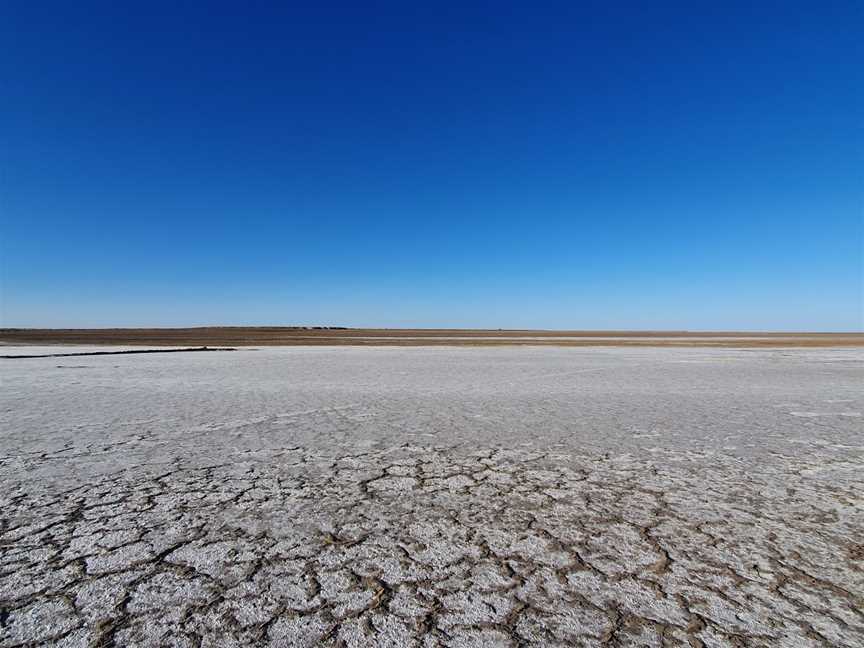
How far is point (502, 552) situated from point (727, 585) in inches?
42.5

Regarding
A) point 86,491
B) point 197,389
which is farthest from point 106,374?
point 86,491

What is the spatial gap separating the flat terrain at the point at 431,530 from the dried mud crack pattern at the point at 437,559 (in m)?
0.01

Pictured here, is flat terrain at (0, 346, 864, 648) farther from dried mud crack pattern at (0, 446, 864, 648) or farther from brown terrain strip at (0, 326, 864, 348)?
brown terrain strip at (0, 326, 864, 348)

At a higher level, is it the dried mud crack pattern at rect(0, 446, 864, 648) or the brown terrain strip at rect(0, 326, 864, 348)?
the brown terrain strip at rect(0, 326, 864, 348)

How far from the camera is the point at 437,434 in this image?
5488 millimetres

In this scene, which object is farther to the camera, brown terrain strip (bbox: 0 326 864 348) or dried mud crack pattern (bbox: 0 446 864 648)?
brown terrain strip (bbox: 0 326 864 348)

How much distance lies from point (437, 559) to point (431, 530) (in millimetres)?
363

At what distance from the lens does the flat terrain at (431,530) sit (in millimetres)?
1960

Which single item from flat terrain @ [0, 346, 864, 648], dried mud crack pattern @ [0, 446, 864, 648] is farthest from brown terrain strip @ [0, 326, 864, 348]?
dried mud crack pattern @ [0, 446, 864, 648]

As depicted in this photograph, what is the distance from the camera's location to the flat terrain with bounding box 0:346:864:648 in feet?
6.43

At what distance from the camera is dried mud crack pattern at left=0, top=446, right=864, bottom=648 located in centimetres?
193

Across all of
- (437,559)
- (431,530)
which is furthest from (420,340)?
(437,559)

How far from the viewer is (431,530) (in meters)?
2.84

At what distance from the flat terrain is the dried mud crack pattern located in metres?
0.01
